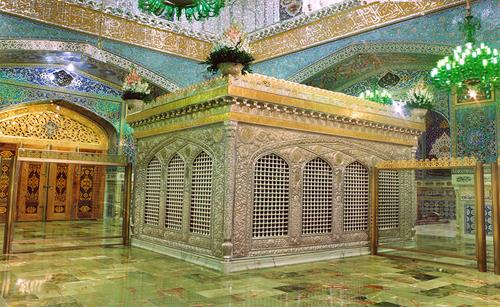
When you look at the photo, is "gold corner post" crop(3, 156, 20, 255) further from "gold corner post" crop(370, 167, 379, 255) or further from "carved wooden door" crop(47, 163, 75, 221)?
"carved wooden door" crop(47, 163, 75, 221)

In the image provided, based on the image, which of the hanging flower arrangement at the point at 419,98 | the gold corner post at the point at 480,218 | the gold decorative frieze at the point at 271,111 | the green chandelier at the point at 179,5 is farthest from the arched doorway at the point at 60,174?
the gold corner post at the point at 480,218

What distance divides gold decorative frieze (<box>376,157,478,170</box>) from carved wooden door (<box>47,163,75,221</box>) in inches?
338

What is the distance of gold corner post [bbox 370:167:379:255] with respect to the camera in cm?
578

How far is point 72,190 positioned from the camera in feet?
37.4

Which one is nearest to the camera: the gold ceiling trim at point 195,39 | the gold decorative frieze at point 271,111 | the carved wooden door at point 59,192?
the gold decorative frieze at point 271,111

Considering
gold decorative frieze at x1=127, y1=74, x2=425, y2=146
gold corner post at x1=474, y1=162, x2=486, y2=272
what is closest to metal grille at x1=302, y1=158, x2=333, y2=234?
gold decorative frieze at x1=127, y1=74, x2=425, y2=146

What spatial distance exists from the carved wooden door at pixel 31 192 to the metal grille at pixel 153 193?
19.8ft

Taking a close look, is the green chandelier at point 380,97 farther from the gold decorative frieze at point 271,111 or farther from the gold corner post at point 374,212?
the gold corner post at point 374,212

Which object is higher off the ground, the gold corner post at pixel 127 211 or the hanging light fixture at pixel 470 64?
the hanging light fixture at pixel 470 64

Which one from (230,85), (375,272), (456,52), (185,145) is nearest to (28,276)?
(185,145)

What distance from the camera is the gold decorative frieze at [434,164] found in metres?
4.83

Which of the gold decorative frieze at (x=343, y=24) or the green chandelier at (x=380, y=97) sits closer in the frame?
the gold decorative frieze at (x=343, y=24)

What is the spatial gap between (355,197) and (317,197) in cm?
74

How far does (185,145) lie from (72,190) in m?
7.34
